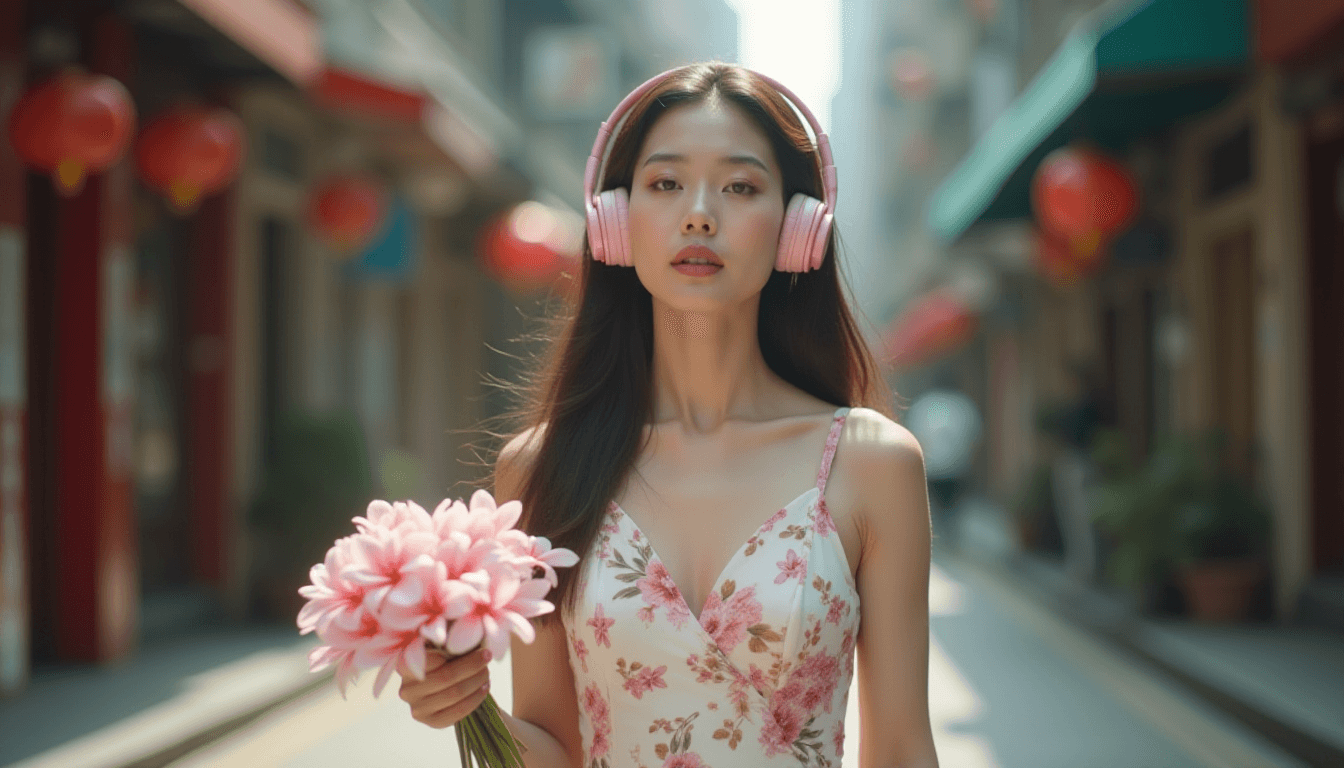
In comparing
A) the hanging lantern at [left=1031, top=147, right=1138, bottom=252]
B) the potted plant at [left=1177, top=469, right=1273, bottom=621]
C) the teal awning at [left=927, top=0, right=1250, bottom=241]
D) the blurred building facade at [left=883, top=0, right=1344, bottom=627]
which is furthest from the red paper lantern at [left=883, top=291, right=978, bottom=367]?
the potted plant at [left=1177, top=469, right=1273, bottom=621]

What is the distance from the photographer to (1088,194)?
10156 mm

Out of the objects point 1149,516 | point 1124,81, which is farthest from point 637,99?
point 1149,516

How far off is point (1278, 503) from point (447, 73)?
12.4 meters

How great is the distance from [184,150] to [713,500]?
7022 millimetres

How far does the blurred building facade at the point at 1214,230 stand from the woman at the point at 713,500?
6480 millimetres

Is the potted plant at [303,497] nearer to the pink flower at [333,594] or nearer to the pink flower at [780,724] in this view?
the pink flower at [780,724]

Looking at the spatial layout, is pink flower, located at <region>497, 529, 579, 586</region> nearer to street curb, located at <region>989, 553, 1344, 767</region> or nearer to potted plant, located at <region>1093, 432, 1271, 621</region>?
street curb, located at <region>989, 553, 1344, 767</region>

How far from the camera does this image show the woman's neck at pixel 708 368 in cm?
239

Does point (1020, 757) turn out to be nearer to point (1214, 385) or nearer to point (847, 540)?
point (847, 540)

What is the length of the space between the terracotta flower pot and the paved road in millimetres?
860

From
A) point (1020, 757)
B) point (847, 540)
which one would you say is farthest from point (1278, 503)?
point (847, 540)

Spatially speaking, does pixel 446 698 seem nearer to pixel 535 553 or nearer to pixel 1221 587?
pixel 535 553

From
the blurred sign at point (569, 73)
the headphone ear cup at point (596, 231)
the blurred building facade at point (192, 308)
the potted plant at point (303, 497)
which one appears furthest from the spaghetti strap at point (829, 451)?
the blurred sign at point (569, 73)

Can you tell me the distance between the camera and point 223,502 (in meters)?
10.7
